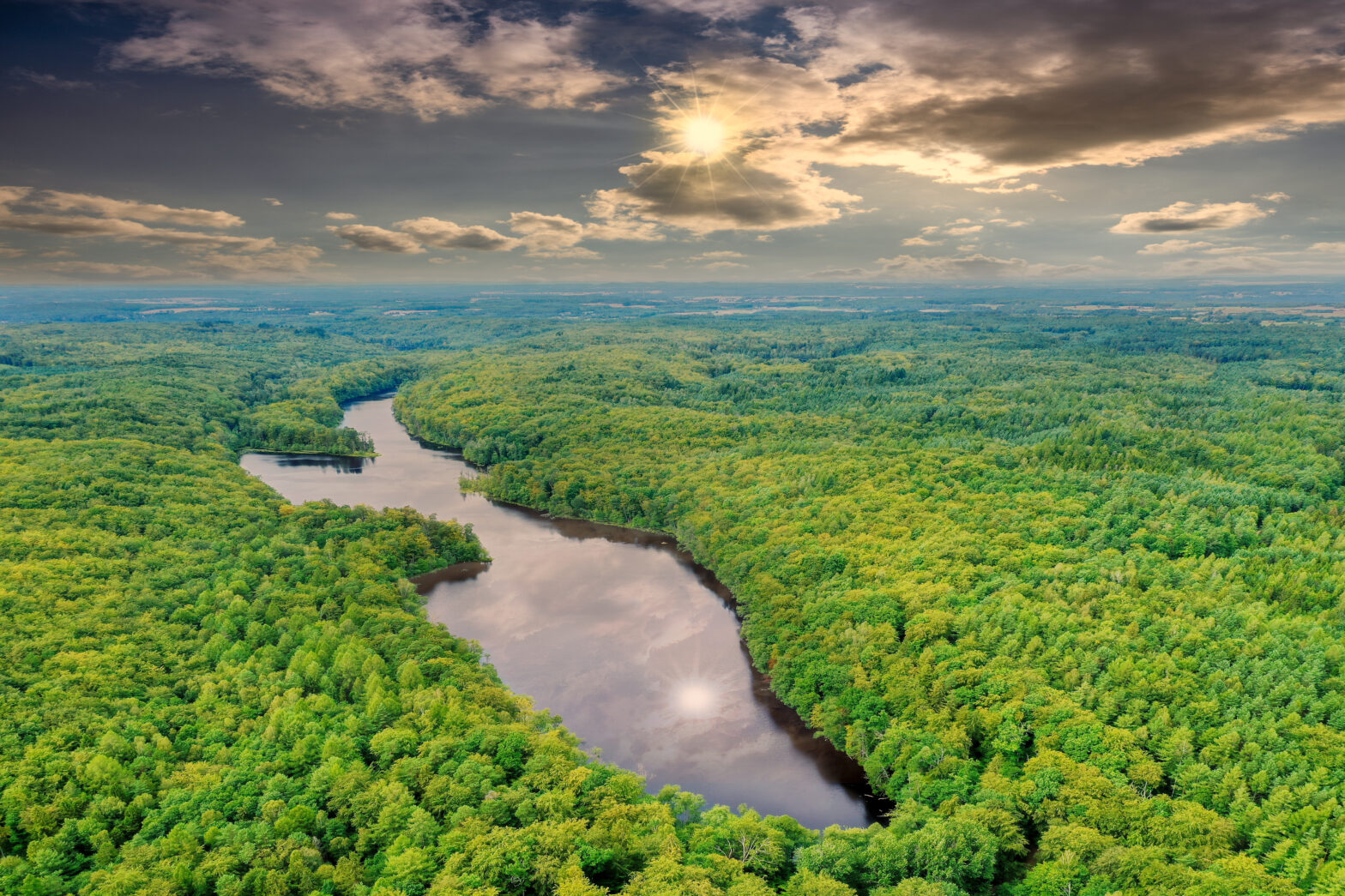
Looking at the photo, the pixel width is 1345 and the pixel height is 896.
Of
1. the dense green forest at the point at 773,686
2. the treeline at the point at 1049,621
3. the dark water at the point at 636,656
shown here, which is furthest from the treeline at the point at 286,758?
the treeline at the point at 1049,621

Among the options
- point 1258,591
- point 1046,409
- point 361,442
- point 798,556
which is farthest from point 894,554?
point 361,442

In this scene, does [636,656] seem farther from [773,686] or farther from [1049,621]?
[1049,621]

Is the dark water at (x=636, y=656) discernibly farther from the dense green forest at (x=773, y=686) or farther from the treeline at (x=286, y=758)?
the treeline at (x=286, y=758)

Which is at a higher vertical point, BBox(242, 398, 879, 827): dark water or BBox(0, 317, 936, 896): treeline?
BBox(0, 317, 936, 896): treeline

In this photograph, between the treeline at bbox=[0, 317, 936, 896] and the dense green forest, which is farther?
the dense green forest

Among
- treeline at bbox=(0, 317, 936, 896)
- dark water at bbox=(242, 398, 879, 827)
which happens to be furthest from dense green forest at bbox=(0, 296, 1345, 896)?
dark water at bbox=(242, 398, 879, 827)

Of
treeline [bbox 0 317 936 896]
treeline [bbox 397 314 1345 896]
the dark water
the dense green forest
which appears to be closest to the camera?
treeline [bbox 0 317 936 896]

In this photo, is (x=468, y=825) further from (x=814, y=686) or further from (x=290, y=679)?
(x=814, y=686)

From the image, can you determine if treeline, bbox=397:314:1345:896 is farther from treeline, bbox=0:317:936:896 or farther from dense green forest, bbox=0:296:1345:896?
treeline, bbox=0:317:936:896
